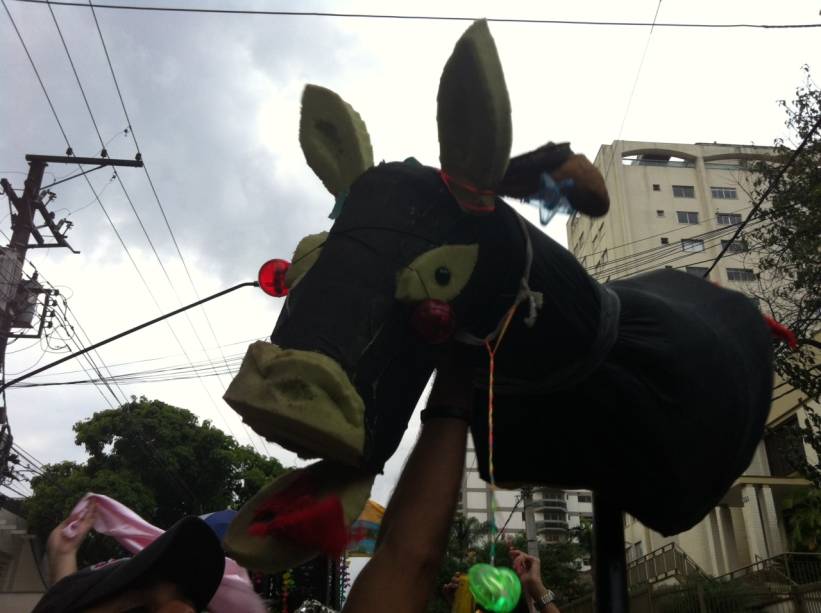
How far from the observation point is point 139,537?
276 cm

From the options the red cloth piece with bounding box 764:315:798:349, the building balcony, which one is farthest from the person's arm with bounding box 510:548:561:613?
the building balcony

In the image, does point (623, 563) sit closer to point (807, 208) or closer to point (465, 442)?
point (465, 442)

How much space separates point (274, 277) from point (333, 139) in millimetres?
296

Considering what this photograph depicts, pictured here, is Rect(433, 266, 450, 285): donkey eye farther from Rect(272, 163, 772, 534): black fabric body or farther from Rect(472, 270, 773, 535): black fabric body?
Rect(472, 270, 773, 535): black fabric body

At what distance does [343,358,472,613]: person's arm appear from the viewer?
1.08m

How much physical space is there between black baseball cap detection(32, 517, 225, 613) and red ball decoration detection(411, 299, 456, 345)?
67 cm

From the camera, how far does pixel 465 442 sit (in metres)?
1.24

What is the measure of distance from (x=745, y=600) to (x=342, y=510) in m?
11.9

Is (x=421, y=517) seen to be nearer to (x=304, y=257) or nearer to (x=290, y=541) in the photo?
(x=290, y=541)

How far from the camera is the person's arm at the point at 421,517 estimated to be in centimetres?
108

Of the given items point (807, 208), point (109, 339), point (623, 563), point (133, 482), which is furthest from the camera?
point (133, 482)

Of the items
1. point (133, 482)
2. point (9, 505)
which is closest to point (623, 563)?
point (133, 482)

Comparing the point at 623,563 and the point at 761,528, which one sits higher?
the point at 761,528

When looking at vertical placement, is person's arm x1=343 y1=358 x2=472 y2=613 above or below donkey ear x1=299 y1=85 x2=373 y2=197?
below
